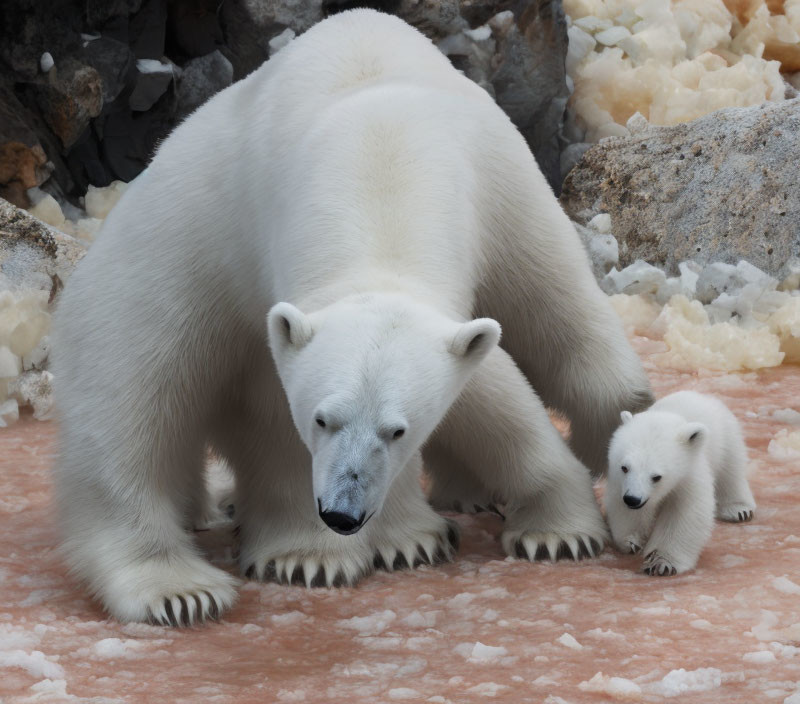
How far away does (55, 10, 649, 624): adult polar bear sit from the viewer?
246cm

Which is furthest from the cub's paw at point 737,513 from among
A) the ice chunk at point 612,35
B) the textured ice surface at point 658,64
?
the ice chunk at point 612,35

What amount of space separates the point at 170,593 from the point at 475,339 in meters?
0.98

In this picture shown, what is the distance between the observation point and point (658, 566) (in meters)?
2.81

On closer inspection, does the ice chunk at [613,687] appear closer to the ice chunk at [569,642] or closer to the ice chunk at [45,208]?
the ice chunk at [569,642]

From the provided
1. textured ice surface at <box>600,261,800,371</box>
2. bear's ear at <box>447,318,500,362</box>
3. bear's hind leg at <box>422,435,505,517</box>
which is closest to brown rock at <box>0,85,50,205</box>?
textured ice surface at <box>600,261,800,371</box>

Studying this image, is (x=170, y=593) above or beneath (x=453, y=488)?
above

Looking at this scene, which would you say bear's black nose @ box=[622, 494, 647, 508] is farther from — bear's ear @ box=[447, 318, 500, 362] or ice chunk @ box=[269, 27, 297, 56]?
ice chunk @ box=[269, 27, 297, 56]

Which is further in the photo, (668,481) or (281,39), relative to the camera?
(281,39)

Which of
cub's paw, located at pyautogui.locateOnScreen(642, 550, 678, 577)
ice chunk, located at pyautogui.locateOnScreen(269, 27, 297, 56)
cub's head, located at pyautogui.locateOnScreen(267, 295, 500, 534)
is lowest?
cub's paw, located at pyautogui.locateOnScreen(642, 550, 678, 577)

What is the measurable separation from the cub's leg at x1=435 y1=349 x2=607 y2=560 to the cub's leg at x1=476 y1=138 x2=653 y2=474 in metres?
0.15

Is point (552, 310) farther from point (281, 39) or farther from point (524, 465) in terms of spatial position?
point (281, 39)

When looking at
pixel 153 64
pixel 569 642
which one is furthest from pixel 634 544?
pixel 153 64

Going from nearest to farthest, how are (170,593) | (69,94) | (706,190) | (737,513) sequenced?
1. (170,593)
2. (737,513)
3. (706,190)
4. (69,94)

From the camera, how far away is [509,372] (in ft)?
9.75
